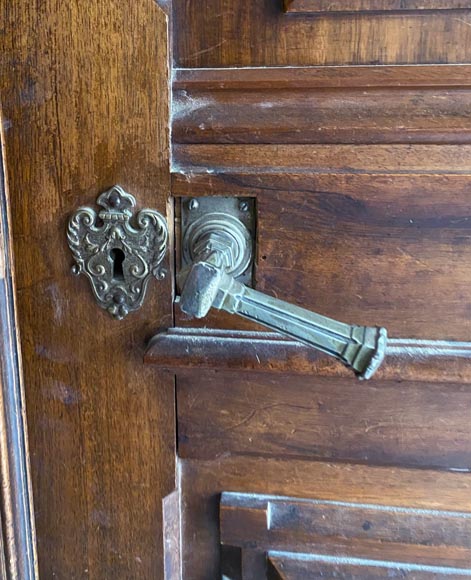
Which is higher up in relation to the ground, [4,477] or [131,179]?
[131,179]

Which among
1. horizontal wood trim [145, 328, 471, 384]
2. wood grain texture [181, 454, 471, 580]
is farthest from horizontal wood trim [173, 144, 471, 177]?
wood grain texture [181, 454, 471, 580]

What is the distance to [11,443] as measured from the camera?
1.54 ft

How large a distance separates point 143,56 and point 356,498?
37 cm

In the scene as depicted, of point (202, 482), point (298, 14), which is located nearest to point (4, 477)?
point (202, 482)

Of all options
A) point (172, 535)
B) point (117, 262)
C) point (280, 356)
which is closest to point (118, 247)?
point (117, 262)

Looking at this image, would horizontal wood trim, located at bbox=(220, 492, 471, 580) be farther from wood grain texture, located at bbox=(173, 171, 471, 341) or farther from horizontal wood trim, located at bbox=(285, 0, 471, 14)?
horizontal wood trim, located at bbox=(285, 0, 471, 14)

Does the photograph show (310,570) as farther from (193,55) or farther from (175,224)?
(193,55)

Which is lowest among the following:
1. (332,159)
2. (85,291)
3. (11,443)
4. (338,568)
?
(338,568)

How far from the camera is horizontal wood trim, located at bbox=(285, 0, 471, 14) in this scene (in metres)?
0.39

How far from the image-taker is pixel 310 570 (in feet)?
1.60

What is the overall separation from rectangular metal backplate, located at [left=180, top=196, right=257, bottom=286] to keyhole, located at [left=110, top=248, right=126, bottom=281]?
48 millimetres

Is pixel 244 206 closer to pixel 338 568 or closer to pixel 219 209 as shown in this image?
pixel 219 209

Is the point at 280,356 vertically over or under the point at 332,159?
under

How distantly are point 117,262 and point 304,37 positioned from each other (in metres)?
0.21
